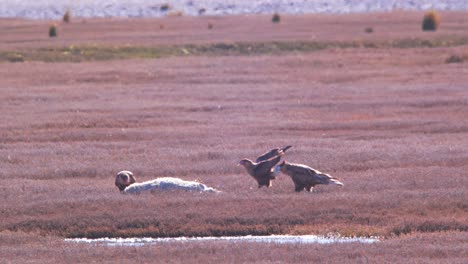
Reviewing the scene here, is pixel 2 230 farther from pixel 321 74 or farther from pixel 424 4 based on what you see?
pixel 424 4

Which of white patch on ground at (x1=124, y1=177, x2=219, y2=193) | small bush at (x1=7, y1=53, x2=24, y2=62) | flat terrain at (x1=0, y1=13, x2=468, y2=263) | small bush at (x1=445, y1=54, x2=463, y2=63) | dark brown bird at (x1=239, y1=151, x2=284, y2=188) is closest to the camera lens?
flat terrain at (x1=0, y1=13, x2=468, y2=263)

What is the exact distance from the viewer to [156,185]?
15.8 meters

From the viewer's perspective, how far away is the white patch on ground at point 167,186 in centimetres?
1565

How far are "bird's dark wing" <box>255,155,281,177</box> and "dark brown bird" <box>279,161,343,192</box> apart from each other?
0.77ft

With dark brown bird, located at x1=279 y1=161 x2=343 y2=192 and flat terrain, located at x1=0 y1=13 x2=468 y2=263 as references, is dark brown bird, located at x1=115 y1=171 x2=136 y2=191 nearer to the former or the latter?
flat terrain, located at x1=0 y1=13 x2=468 y2=263

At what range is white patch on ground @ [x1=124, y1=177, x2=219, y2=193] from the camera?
15648 millimetres

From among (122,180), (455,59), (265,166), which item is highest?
(265,166)

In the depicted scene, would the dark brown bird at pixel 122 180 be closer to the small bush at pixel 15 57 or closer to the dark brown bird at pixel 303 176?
the dark brown bird at pixel 303 176

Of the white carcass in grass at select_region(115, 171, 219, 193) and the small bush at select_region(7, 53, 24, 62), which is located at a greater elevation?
the white carcass in grass at select_region(115, 171, 219, 193)

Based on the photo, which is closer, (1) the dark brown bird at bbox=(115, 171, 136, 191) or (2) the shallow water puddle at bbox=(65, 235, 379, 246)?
(2) the shallow water puddle at bbox=(65, 235, 379, 246)

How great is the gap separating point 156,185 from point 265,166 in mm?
1712

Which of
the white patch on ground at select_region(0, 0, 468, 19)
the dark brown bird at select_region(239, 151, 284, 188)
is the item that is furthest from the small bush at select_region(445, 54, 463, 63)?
the white patch on ground at select_region(0, 0, 468, 19)

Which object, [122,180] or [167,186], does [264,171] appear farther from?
[122,180]

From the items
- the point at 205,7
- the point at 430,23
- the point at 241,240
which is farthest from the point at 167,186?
the point at 205,7
